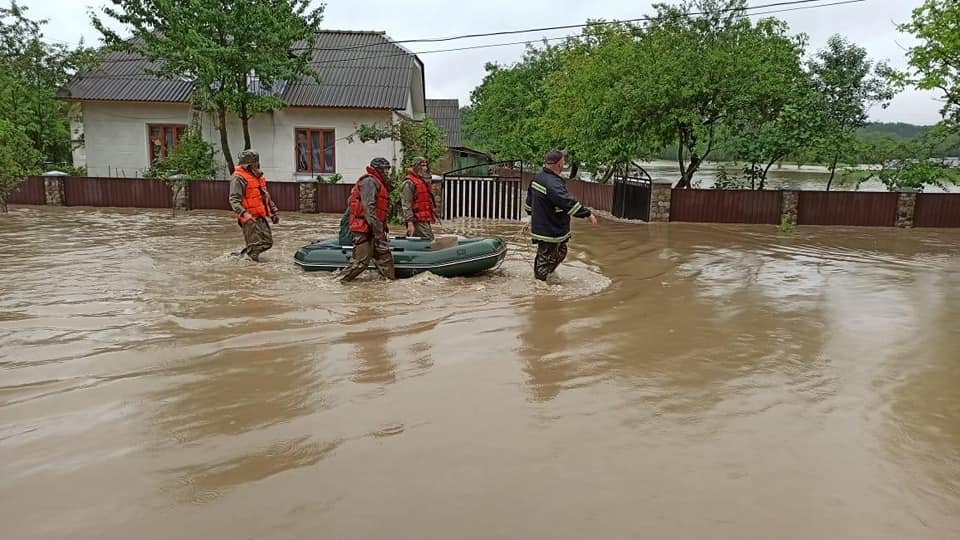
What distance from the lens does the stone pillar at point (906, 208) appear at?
53.8 ft

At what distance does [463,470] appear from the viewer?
11.6 feet

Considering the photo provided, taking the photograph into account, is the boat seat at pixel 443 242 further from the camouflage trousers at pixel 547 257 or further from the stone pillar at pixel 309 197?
the stone pillar at pixel 309 197

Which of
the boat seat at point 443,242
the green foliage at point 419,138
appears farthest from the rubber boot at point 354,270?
the green foliage at point 419,138

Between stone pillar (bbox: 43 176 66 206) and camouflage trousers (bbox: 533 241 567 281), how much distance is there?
1574cm

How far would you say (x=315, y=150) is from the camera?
69.6ft

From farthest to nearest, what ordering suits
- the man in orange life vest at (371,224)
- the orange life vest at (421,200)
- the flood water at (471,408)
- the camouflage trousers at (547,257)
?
the orange life vest at (421,200)
the camouflage trousers at (547,257)
the man in orange life vest at (371,224)
the flood water at (471,408)

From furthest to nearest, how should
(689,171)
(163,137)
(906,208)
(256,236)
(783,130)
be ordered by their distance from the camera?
(163,137), (689,171), (906,208), (783,130), (256,236)

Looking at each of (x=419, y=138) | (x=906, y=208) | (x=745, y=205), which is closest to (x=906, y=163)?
(x=906, y=208)

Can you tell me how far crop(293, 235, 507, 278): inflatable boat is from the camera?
8.23m

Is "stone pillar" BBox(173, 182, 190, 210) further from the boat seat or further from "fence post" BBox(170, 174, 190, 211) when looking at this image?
the boat seat

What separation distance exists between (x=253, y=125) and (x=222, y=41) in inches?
131

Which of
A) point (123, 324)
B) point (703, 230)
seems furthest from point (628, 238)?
point (123, 324)

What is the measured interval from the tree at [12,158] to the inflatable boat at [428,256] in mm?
9850

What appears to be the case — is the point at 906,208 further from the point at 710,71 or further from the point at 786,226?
the point at 710,71
